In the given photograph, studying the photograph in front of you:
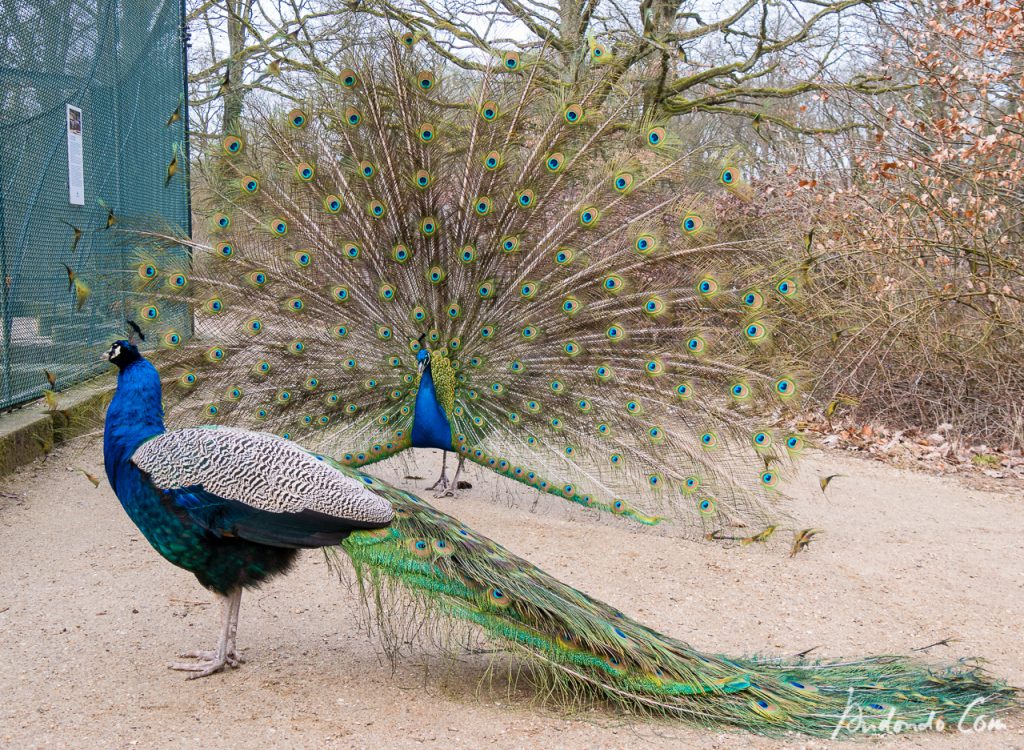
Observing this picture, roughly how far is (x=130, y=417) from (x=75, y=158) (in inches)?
185

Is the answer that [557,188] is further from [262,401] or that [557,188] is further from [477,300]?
[262,401]

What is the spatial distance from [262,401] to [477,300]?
141 centimetres

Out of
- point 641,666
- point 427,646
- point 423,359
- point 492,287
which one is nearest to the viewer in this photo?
point 641,666

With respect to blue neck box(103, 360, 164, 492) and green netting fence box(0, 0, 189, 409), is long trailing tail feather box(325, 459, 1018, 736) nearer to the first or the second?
blue neck box(103, 360, 164, 492)

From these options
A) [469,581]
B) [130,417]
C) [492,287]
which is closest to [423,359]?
→ [492,287]

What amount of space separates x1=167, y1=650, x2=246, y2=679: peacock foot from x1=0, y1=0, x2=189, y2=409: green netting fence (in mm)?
2655

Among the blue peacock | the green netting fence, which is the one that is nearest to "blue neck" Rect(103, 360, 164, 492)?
the blue peacock

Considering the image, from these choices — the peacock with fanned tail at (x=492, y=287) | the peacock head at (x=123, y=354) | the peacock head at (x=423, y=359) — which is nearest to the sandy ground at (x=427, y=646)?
the peacock with fanned tail at (x=492, y=287)

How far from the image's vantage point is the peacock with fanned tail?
515 centimetres

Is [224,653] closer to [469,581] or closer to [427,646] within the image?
[427,646]

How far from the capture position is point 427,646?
352 centimetres

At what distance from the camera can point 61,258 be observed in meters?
6.79

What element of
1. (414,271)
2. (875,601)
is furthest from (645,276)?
(875,601)

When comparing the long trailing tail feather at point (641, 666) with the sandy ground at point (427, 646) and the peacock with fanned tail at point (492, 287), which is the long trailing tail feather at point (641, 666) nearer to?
the sandy ground at point (427, 646)
